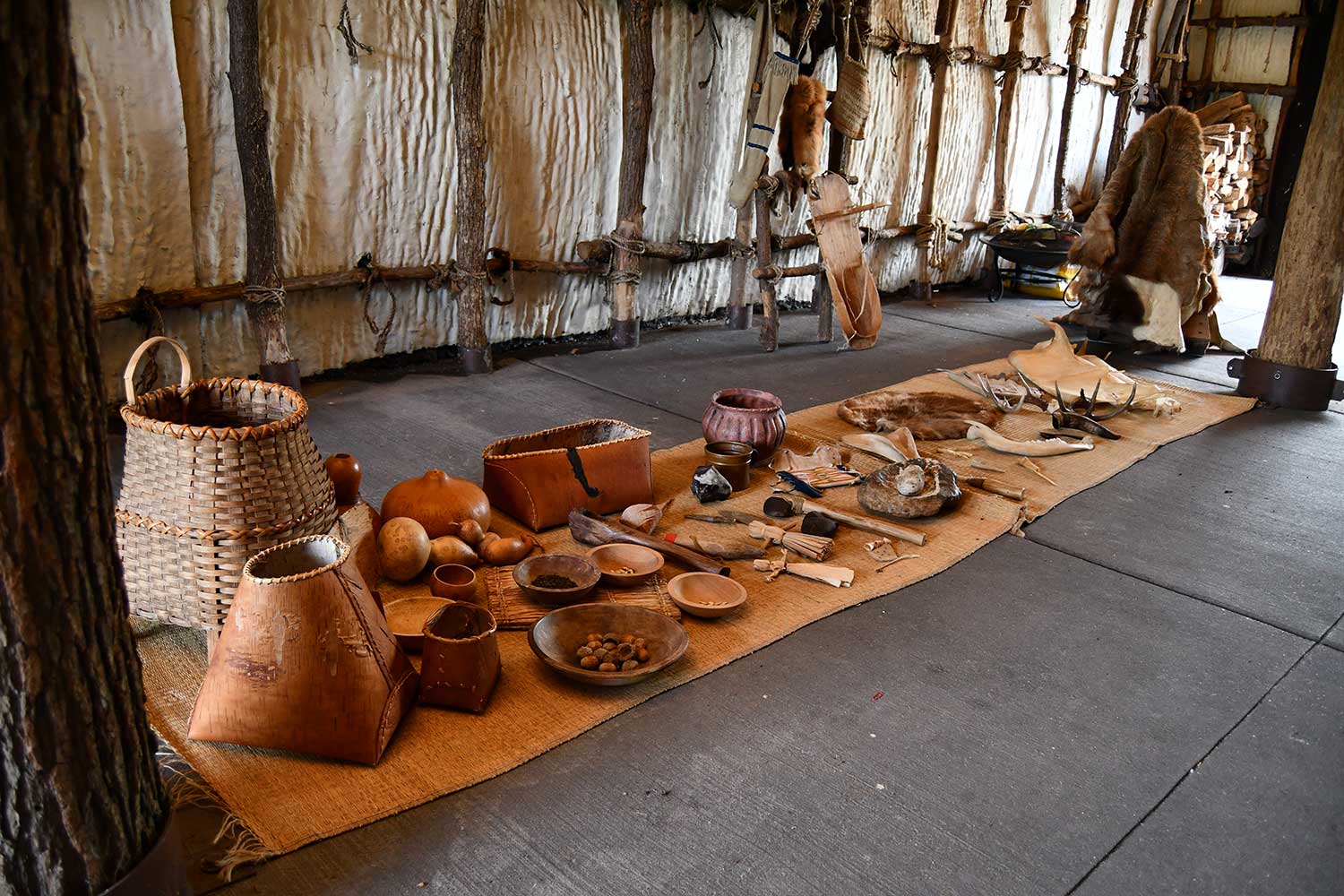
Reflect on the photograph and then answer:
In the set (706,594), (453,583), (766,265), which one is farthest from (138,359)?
(766,265)

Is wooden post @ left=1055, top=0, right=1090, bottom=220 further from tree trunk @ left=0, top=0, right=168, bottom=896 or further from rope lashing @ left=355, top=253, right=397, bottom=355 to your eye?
tree trunk @ left=0, top=0, right=168, bottom=896

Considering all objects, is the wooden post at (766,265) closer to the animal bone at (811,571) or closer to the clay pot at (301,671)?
the animal bone at (811,571)

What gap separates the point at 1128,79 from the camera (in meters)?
9.35

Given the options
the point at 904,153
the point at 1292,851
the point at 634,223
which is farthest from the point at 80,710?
the point at 904,153

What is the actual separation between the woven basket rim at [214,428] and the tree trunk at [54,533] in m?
0.68

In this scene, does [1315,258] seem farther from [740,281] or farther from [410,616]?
[410,616]

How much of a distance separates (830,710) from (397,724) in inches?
39.0

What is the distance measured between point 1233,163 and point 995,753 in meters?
8.77

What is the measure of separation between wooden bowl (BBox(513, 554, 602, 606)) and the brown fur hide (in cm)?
444

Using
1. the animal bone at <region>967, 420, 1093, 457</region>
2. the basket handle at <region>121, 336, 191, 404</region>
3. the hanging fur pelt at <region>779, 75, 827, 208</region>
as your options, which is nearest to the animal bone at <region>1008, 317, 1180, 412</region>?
the animal bone at <region>967, 420, 1093, 457</region>

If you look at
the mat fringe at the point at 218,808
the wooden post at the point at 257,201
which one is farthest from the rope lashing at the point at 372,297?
the mat fringe at the point at 218,808

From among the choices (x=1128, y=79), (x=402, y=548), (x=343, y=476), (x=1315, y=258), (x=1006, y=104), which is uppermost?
(x=1128, y=79)

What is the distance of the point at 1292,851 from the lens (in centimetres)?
198

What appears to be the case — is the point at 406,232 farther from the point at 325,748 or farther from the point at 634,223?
the point at 325,748
